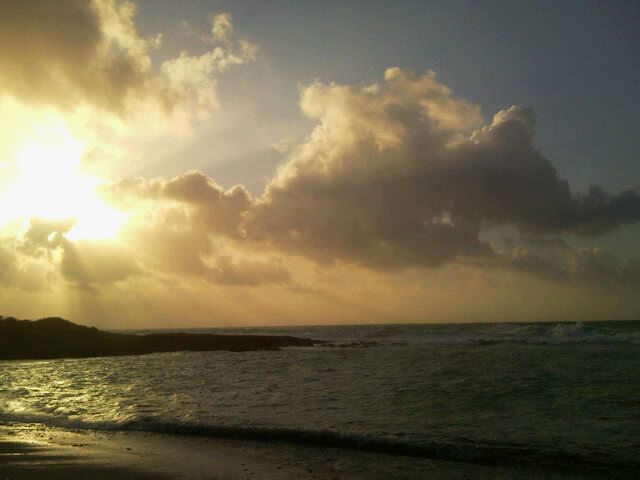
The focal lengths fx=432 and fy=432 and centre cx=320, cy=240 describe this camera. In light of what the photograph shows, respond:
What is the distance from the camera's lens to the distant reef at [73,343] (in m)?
38.1

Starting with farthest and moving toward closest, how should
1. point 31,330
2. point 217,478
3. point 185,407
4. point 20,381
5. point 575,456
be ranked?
point 31,330 → point 20,381 → point 185,407 → point 575,456 → point 217,478

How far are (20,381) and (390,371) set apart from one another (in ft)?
58.3

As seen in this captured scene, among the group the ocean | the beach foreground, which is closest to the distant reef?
the ocean

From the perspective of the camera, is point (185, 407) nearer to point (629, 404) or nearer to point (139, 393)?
point (139, 393)

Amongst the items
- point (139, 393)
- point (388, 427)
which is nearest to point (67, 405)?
point (139, 393)

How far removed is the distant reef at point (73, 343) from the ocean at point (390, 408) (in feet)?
57.9

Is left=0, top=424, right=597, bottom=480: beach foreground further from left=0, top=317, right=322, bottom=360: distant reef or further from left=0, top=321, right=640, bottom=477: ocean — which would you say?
left=0, top=317, right=322, bottom=360: distant reef

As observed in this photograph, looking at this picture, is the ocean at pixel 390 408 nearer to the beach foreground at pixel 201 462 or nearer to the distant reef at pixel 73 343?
the beach foreground at pixel 201 462

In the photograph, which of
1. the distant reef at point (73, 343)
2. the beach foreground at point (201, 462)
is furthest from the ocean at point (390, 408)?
the distant reef at point (73, 343)

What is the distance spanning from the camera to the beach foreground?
798 cm

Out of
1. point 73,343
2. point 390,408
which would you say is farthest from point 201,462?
point 73,343

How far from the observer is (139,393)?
1634 centimetres

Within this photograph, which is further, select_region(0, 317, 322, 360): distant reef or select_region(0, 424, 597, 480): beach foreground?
select_region(0, 317, 322, 360): distant reef

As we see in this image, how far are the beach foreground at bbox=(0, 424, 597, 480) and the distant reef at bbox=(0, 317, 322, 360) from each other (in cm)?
3088
